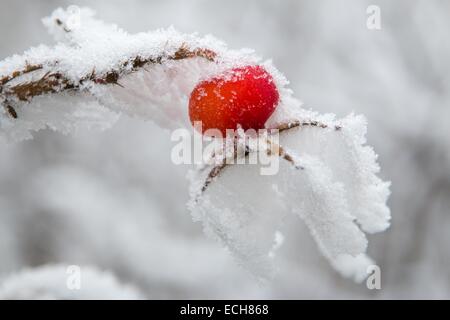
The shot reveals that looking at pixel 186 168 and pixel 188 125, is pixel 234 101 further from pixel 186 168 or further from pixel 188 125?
pixel 186 168

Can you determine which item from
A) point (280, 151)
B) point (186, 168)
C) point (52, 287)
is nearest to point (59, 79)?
point (280, 151)

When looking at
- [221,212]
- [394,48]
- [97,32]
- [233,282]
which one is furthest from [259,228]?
[394,48]

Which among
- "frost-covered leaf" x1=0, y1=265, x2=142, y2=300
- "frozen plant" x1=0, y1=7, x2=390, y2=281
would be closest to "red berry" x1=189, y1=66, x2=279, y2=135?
"frozen plant" x1=0, y1=7, x2=390, y2=281

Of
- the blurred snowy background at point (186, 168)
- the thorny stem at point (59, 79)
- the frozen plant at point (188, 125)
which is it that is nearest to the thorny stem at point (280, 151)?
the frozen plant at point (188, 125)

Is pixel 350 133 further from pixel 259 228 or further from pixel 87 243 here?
pixel 87 243

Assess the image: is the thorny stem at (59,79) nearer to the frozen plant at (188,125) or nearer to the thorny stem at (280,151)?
the frozen plant at (188,125)
